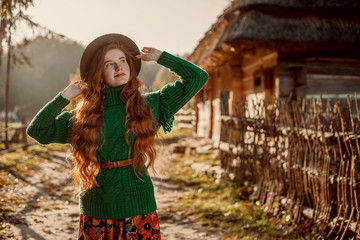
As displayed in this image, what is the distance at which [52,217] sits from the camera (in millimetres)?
4746

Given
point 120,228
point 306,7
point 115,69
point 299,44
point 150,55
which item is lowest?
point 120,228

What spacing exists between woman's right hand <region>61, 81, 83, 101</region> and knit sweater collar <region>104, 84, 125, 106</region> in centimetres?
19

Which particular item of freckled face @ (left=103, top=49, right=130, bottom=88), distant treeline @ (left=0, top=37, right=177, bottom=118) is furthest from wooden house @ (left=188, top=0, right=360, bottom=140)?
distant treeline @ (left=0, top=37, right=177, bottom=118)

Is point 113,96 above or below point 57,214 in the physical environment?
above

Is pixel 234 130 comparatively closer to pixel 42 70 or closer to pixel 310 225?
pixel 310 225

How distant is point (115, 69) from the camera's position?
214 cm

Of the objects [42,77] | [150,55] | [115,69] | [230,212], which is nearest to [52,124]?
[115,69]

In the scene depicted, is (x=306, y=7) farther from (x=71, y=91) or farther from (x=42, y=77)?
(x=42, y=77)

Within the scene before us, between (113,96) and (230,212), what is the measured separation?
3.07 m

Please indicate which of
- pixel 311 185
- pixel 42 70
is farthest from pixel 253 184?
pixel 42 70

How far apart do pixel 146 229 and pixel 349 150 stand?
2.24 m

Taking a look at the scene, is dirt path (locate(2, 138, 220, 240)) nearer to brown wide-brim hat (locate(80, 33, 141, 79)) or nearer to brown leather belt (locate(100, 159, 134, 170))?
brown leather belt (locate(100, 159, 134, 170))

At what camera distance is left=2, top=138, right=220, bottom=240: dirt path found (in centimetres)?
409

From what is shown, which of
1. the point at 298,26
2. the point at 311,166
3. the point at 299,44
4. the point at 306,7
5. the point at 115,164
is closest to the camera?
the point at 115,164
